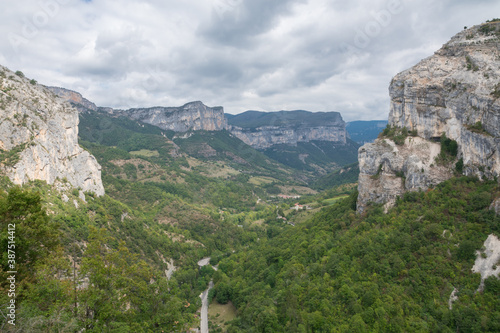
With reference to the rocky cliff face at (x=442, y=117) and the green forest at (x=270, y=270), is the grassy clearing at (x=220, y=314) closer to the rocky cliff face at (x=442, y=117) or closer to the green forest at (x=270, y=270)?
the green forest at (x=270, y=270)

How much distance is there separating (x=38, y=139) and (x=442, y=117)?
79208 mm

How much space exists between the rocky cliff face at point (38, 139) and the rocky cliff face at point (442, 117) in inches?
2545

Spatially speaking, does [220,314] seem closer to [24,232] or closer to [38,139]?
[24,232]

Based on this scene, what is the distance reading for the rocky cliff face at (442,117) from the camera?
136 ft

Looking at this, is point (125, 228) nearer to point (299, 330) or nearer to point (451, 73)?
point (299, 330)

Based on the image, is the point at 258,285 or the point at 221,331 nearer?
the point at 221,331

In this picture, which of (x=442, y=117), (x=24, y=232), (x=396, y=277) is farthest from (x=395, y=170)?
(x=24, y=232)

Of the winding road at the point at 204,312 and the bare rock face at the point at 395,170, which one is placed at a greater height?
the bare rock face at the point at 395,170

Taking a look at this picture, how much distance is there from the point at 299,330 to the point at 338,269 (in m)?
11.5

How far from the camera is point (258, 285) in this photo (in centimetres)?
5547

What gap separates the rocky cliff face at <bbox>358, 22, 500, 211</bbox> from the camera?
4144 cm

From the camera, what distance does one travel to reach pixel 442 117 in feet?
161

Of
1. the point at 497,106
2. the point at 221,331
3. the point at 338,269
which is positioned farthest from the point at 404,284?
the point at 221,331

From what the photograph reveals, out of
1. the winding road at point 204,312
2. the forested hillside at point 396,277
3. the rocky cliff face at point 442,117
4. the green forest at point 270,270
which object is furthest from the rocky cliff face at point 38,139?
the rocky cliff face at point 442,117
